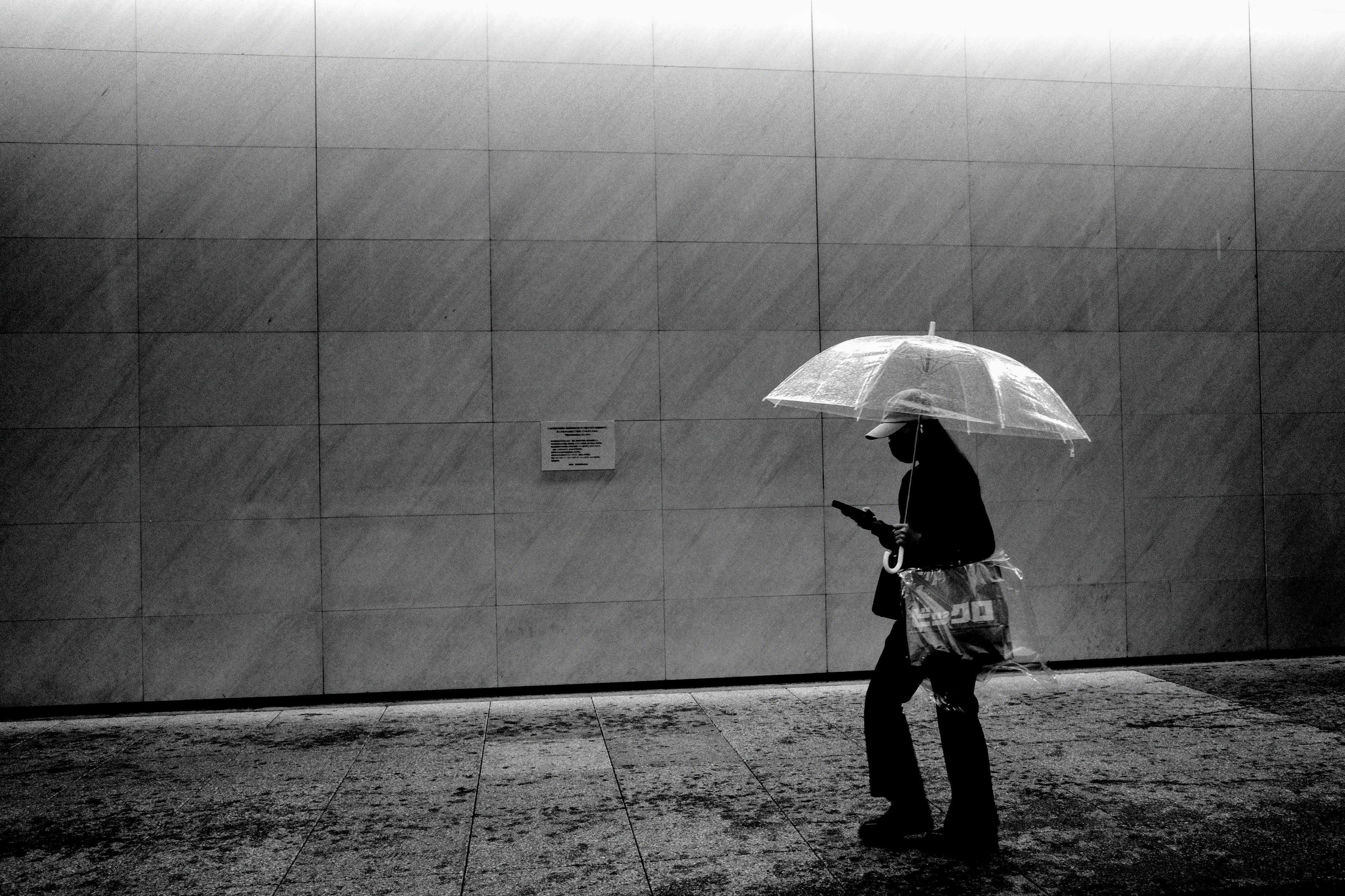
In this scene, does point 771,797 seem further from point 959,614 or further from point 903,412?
point 903,412

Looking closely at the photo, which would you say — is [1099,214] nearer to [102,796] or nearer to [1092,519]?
[1092,519]

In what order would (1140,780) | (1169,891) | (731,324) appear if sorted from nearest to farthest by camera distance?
(1169,891) → (1140,780) → (731,324)

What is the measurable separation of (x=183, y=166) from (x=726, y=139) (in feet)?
12.9

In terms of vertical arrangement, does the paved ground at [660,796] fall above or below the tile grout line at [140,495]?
below

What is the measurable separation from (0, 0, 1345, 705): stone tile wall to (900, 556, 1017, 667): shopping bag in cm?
340

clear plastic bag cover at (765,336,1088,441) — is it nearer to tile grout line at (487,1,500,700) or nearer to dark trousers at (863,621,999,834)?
dark trousers at (863,621,999,834)

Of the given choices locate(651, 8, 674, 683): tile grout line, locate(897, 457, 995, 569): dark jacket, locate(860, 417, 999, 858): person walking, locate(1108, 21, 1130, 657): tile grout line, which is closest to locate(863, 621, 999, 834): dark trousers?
locate(860, 417, 999, 858): person walking

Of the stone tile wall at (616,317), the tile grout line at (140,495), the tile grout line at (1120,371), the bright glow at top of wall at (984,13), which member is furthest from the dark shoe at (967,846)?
the bright glow at top of wall at (984,13)

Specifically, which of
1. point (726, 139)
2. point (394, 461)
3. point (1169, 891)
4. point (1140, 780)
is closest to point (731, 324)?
point (726, 139)

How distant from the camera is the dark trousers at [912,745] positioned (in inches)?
156

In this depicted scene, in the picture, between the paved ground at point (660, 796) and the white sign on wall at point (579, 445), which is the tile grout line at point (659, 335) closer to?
the white sign on wall at point (579, 445)

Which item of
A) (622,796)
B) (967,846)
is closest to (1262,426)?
(967,846)

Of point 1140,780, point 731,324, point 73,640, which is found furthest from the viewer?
point 731,324

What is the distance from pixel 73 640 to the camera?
6.83 m
